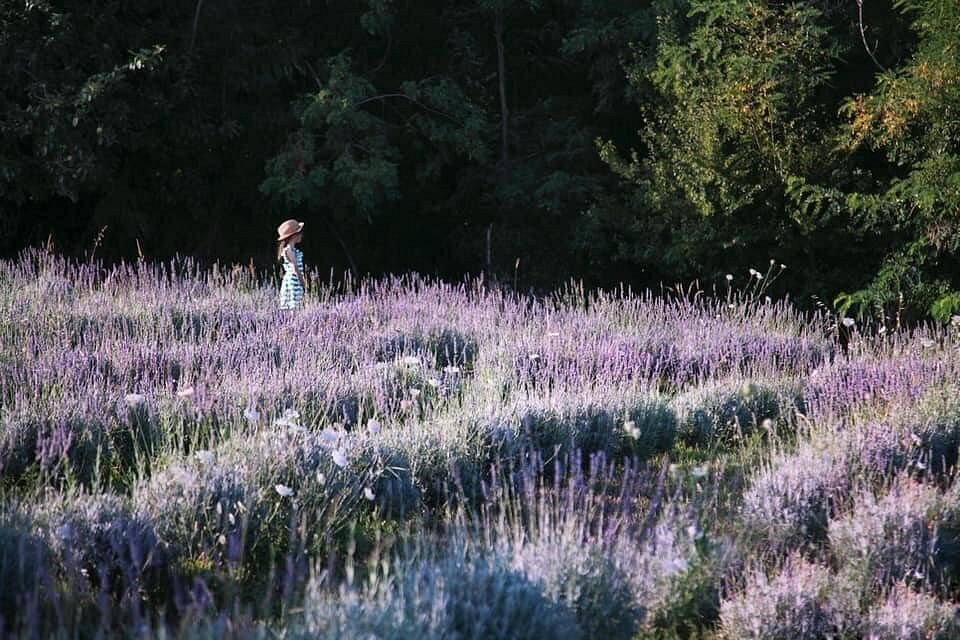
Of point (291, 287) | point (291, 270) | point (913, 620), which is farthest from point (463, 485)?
point (291, 270)

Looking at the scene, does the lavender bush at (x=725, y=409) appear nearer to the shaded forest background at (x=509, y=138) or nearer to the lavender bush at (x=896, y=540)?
the lavender bush at (x=896, y=540)

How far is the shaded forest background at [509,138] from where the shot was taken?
548 inches

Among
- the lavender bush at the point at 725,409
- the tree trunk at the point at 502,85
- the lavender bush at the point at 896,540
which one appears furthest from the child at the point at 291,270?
the tree trunk at the point at 502,85

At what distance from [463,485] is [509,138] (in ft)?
43.2

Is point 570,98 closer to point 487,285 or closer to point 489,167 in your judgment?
point 489,167

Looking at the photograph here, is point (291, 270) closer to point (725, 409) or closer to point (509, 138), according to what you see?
point (725, 409)

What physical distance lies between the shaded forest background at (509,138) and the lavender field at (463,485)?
6.15 meters

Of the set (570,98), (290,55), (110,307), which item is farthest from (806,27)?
(110,307)

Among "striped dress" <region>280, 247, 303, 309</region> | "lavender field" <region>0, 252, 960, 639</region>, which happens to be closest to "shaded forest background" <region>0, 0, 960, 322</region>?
Result: "striped dress" <region>280, 247, 303, 309</region>

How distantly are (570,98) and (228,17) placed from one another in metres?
5.84

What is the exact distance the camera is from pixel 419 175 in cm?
1773

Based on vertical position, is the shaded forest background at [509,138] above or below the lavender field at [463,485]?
above

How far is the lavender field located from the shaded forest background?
6.15 metres

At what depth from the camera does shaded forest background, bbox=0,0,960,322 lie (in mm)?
13914
